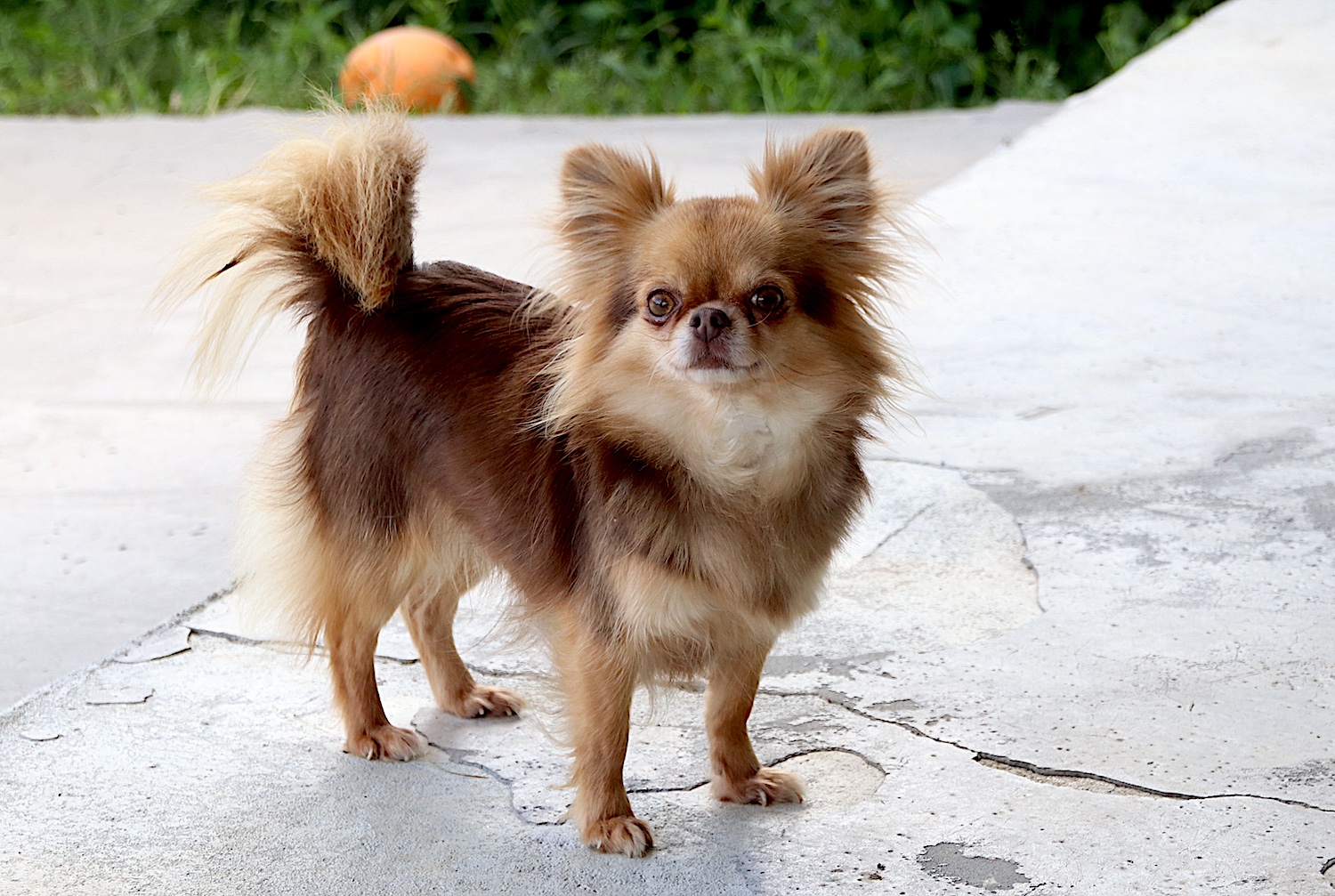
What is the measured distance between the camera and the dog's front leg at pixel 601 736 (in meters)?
2.52

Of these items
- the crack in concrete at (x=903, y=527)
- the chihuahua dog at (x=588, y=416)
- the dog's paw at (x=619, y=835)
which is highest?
the chihuahua dog at (x=588, y=416)

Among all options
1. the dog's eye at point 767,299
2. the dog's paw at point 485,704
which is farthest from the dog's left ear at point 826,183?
the dog's paw at point 485,704

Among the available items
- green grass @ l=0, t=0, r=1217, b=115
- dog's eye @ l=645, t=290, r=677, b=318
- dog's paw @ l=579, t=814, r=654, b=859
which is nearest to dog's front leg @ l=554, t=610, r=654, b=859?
dog's paw @ l=579, t=814, r=654, b=859

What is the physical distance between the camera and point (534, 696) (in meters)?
3.10

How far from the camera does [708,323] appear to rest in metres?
2.28

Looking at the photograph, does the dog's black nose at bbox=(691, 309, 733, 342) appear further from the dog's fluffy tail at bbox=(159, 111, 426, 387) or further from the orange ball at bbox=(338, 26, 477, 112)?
the orange ball at bbox=(338, 26, 477, 112)

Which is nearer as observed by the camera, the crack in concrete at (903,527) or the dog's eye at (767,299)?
the dog's eye at (767,299)

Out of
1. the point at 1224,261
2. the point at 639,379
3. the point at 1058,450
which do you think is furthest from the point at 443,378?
the point at 1224,261

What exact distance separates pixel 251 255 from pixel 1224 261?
3.92 m

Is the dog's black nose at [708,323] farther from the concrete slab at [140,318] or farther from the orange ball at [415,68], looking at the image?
the orange ball at [415,68]

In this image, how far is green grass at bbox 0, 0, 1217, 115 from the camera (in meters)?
9.23

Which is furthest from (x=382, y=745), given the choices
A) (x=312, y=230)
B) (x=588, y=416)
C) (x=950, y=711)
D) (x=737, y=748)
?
(x=950, y=711)

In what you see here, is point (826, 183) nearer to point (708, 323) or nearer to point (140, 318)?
point (708, 323)

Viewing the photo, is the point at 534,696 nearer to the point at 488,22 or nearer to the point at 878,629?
the point at 878,629
